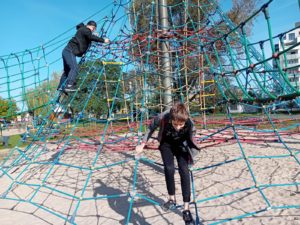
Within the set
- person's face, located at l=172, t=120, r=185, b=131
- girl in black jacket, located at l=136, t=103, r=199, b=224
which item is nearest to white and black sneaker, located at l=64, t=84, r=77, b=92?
girl in black jacket, located at l=136, t=103, r=199, b=224

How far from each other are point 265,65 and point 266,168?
1.82m

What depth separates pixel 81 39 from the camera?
4.67m

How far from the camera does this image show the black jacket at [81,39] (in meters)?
4.62

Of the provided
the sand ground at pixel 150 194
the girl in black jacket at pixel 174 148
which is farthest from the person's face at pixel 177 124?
the sand ground at pixel 150 194

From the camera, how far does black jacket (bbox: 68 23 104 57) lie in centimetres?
462

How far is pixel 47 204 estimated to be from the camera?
Result: 401cm

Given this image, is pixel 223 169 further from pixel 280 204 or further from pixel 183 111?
pixel 183 111

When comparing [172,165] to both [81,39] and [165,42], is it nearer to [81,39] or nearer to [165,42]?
[81,39]

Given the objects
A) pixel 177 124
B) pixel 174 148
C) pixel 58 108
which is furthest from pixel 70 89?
pixel 177 124

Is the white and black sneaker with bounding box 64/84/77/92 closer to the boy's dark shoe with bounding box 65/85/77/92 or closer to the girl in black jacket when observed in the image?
the boy's dark shoe with bounding box 65/85/77/92

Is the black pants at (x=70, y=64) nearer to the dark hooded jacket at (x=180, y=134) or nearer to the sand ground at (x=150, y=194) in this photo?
the sand ground at (x=150, y=194)

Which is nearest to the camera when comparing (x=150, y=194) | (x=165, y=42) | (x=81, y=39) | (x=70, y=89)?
(x=150, y=194)

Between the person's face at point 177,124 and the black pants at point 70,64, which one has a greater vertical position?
the black pants at point 70,64

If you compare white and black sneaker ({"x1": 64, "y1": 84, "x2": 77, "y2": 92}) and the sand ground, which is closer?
the sand ground
